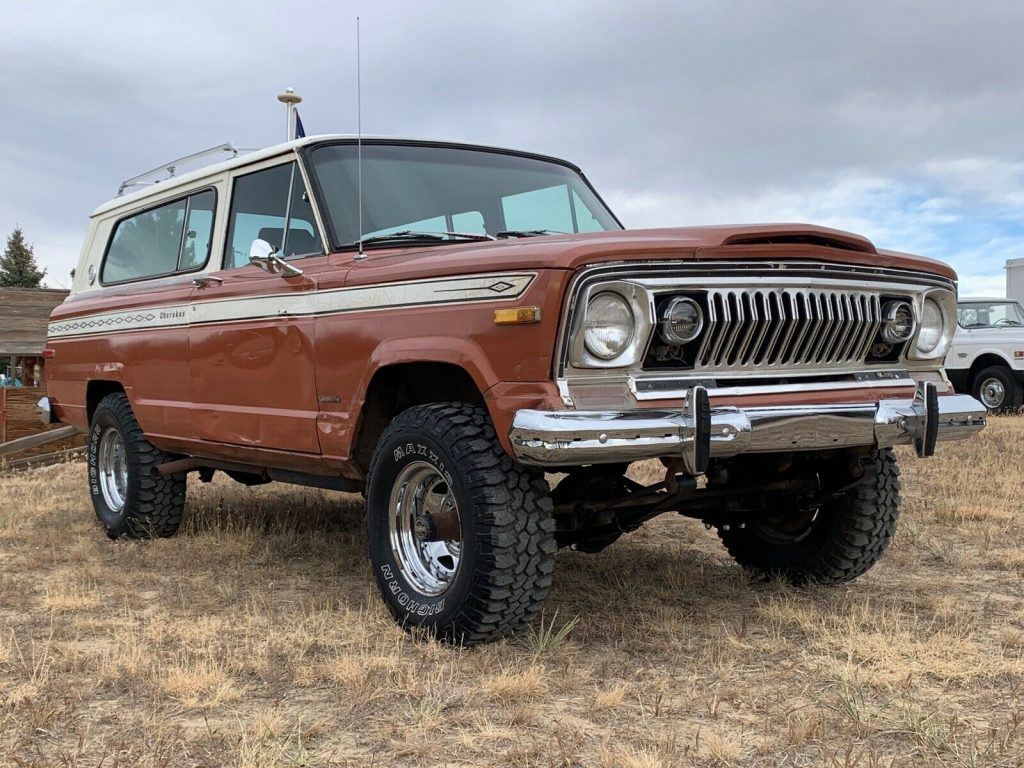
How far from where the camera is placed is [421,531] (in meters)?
3.84

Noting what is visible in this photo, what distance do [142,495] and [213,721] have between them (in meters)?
3.15

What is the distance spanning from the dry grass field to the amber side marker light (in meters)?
1.16

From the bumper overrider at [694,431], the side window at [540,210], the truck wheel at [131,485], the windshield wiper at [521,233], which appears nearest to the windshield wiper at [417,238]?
the windshield wiper at [521,233]

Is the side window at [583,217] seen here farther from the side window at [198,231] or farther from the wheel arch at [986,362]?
the wheel arch at [986,362]

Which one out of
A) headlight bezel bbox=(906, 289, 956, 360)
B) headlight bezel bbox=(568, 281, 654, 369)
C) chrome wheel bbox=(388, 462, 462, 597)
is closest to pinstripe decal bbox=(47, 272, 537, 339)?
headlight bezel bbox=(568, 281, 654, 369)

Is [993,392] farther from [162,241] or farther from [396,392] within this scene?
[396,392]

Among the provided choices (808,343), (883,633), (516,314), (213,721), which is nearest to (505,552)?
(516,314)

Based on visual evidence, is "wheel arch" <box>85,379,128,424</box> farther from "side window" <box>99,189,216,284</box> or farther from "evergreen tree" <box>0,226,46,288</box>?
"evergreen tree" <box>0,226,46,288</box>

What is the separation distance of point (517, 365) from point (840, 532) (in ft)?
6.58

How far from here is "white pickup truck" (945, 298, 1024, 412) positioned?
14703 mm

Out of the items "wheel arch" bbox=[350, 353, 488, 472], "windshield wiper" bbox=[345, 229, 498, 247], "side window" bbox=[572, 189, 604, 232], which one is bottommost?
"wheel arch" bbox=[350, 353, 488, 472]

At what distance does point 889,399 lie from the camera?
384 centimetres

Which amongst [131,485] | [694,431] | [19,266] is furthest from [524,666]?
[19,266]

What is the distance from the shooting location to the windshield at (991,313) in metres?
15.4
